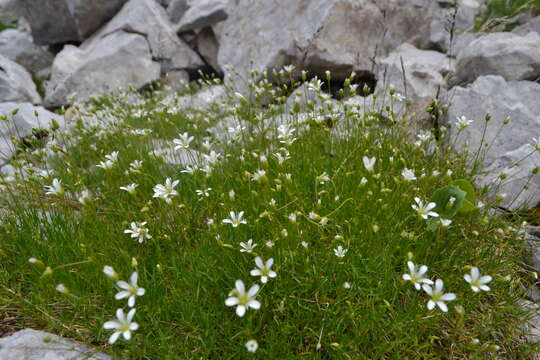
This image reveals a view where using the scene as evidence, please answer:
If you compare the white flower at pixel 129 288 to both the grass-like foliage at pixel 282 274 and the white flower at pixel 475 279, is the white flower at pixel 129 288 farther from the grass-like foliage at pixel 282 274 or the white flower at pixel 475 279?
the white flower at pixel 475 279

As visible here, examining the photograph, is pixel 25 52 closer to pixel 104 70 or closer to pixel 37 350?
pixel 104 70

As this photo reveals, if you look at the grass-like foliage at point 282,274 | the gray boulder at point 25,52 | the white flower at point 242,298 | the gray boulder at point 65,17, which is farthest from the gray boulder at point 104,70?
the white flower at point 242,298

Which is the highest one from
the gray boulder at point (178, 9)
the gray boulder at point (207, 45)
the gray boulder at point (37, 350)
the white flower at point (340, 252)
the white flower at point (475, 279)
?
the white flower at point (475, 279)

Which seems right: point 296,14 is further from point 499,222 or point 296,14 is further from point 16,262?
point 16,262

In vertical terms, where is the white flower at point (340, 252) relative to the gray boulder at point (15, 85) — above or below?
above

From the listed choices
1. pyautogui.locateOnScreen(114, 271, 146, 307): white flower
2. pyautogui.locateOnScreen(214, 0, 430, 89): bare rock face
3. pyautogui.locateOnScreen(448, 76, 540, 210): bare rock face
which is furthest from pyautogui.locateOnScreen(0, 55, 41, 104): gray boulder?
pyautogui.locateOnScreen(448, 76, 540, 210): bare rock face

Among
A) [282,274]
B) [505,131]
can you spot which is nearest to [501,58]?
[505,131]

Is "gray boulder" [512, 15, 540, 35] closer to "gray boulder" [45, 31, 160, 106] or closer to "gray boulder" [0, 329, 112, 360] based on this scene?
"gray boulder" [45, 31, 160, 106]
